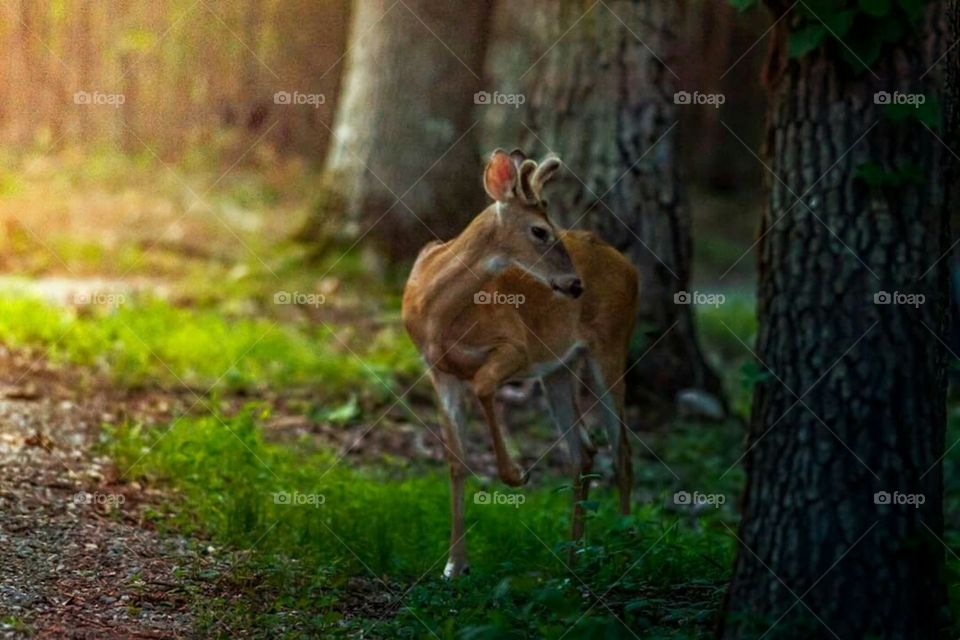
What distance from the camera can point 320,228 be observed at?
1273 cm

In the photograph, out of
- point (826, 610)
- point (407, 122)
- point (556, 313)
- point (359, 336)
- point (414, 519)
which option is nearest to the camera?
point (826, 610)

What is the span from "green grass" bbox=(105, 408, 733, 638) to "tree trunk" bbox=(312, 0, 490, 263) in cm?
419

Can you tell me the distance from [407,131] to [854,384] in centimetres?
815

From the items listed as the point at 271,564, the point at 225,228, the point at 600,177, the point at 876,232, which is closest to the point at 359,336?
the point at 600,177

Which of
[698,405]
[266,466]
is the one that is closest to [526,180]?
[266,466]

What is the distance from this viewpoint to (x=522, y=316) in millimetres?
7629

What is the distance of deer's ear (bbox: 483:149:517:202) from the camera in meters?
7.34

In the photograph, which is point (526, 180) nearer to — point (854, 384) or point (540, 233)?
point (540, 233)

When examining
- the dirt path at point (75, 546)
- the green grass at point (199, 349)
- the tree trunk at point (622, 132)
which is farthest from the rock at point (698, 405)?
the dirt path at point (75, 546)

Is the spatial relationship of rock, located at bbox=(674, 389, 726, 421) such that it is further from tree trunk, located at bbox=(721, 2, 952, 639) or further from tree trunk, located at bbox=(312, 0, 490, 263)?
tree trunk, located at bbox=(721, 2, 952, 639)

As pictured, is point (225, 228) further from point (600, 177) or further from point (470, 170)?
point (600, 177)

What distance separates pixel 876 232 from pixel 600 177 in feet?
16.6

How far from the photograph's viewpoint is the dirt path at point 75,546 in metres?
5.34

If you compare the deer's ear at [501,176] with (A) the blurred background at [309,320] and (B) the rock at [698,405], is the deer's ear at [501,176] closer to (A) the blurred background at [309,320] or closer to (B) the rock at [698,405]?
(A) the blurred background at [309,320]
